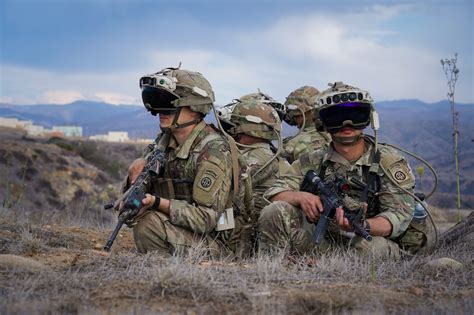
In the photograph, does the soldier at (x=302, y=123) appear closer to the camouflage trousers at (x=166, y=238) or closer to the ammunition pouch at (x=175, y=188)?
the ammunition pouch at (x=175, y=188)

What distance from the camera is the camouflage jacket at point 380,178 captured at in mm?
5570

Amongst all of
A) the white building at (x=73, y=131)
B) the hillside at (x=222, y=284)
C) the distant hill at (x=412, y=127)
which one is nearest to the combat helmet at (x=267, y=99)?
the distant hill at (x=412, y=127)

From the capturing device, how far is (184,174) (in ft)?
18.8

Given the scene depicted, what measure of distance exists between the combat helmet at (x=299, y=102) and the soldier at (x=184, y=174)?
3.05 m

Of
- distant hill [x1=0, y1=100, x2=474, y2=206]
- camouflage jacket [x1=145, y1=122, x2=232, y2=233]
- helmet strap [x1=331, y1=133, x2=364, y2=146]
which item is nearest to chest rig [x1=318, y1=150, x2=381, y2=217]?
helmet strap [x1=331, y1=133, x2=364, y2=146]

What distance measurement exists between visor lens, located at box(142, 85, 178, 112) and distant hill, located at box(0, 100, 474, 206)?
404cm

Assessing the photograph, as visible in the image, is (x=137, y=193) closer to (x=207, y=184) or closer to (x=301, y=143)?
(x=207, y=184)

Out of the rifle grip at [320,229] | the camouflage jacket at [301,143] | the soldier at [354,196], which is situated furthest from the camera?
the camouflage jacket at [301,143]

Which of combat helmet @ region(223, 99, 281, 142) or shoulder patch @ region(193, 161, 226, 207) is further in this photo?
combat helmet @ region(223, 99, 281, 142)

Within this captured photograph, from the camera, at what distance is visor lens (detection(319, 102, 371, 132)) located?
5.64 metres

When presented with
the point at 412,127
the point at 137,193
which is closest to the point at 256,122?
the point at 137,193

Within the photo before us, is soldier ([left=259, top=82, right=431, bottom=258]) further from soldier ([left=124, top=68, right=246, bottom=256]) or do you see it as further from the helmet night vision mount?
soldier ([left=124, top=68, right=246, bottom=256])

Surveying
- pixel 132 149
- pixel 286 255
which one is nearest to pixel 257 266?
pixel 286 255

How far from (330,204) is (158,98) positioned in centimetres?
178
